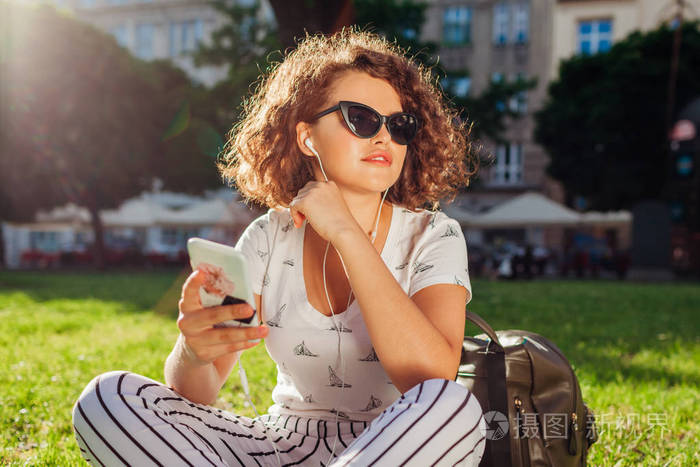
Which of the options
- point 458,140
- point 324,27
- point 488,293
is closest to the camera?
point 458,140

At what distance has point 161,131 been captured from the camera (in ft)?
70.4

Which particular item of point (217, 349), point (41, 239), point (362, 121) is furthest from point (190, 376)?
point (41, 239)

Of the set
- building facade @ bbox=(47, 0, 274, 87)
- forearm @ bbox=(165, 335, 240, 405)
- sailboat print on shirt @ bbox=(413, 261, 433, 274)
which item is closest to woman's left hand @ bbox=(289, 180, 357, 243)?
sailboat print on shirt @ bbox=(413, 261, 433, 274)

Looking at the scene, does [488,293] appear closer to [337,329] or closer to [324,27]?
[324,27]

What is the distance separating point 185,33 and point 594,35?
2528 cm

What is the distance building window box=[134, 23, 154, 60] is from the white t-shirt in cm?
4038

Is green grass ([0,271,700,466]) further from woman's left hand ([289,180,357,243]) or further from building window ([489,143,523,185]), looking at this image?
building window ([489,143,523,185])

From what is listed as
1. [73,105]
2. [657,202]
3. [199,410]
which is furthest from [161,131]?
[199,410]

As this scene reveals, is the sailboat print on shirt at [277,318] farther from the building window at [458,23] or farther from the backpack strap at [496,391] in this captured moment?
the building window at [458,23]

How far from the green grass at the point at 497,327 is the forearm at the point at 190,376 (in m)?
1.01

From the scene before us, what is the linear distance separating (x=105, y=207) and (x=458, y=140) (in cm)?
2265

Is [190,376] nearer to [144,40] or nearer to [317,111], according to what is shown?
[317,111]

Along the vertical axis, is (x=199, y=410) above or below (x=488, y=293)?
above

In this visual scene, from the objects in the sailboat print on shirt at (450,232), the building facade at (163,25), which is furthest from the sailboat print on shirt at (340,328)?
the building facade at (163,25)
